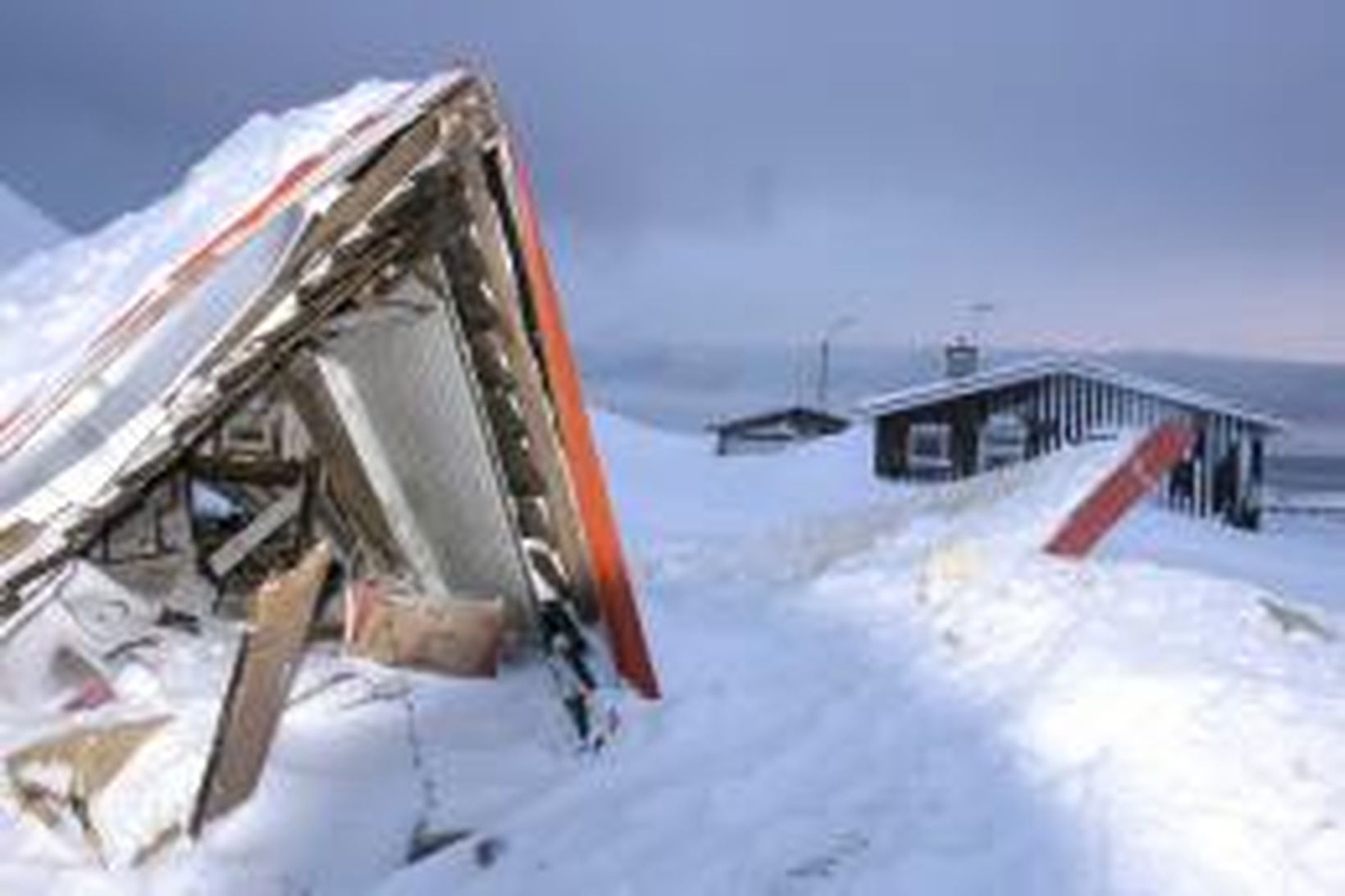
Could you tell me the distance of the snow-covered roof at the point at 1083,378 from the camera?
3241 cm

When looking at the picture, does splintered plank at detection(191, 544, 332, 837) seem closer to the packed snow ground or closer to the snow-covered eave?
the packed snow ground

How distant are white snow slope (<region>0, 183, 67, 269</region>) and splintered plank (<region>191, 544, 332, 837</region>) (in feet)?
274

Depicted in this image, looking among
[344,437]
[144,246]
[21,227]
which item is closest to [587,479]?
[344,437]

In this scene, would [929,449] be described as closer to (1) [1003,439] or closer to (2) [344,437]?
(1) [1003,439]

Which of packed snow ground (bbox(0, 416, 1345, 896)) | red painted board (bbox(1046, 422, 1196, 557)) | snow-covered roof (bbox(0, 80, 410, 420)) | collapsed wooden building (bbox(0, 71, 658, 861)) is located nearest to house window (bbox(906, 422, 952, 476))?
red painted board (bbox(1046, 422, 1196, 557))

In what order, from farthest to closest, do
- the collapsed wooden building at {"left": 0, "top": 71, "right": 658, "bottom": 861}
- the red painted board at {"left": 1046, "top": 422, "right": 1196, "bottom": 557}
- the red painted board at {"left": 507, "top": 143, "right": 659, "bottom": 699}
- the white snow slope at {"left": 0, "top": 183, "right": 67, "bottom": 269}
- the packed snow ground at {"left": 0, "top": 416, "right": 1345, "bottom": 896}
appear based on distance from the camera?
the white snow slope at {"left": 0, "top": 183, "right": 67, "bottom": 269} → the red painted board at {"left": 1046, "top": 422, "right": 1196, "bottom": 557} → the red painted board at {"left": 507, "top": 143, "right": 659, "bottom": 699} → the collapsed wooden building at {"left": 0, "top": 71, "right": 658, "bottom": 861} → the packed snow ground at {"left": 0, "top": 416, "right": 1345, "bottom": 896}

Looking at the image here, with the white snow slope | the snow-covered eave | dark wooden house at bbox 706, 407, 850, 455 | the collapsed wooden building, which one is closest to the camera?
the snow-covered eave

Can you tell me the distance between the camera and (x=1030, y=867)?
4.77m

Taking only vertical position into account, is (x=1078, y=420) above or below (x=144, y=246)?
below

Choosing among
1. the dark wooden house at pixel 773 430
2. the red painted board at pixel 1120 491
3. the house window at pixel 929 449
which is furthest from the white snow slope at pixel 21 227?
the red painted board at pixel 1120 491

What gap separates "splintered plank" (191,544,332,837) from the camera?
17.7 feet

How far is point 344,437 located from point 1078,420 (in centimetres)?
2645

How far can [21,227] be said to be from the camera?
96812 mm

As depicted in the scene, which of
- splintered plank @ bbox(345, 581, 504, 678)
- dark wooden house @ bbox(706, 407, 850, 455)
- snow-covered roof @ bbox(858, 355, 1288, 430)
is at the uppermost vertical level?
splintered plank @ bbox(345, 581, 504, 678)
